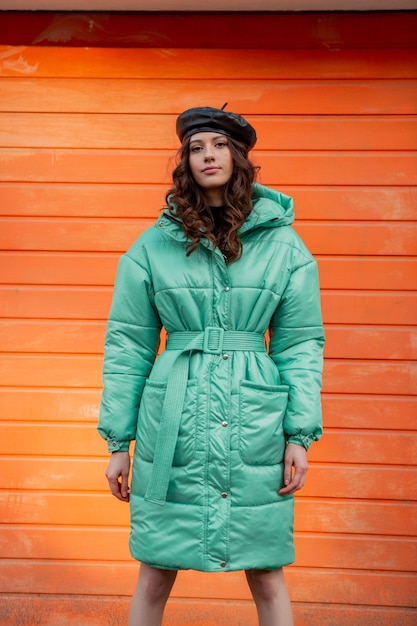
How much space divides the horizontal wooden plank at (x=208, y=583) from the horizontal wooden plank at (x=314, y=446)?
0.57 meters

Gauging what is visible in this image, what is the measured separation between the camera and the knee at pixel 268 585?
277cm

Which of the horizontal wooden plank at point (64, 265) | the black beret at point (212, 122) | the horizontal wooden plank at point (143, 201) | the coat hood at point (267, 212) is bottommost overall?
the horizontal wooden plank at point (64, 265)

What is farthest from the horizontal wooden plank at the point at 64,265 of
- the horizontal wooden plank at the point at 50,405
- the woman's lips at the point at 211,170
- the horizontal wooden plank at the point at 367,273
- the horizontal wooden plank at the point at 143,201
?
the woman's lips at the point at 211,170

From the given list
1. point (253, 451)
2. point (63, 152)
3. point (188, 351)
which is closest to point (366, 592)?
point (253, 451)

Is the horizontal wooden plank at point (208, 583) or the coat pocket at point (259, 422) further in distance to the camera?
the horizontal wooden plank at point (208, 583)

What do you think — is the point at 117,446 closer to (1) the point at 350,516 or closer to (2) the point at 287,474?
(2) the point at 287,474

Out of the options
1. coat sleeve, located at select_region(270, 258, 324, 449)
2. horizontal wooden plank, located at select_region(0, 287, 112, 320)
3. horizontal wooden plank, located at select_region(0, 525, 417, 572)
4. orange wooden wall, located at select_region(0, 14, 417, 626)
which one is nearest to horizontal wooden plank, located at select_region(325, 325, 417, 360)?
orange wooden wall, located at select_region(0, 14, 417, 626)

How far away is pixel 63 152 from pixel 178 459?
6.70ft

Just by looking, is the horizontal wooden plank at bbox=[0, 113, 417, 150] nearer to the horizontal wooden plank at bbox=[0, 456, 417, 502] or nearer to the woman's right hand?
the horizontal wooden plank at bbox=[0, 456, 417, 502]

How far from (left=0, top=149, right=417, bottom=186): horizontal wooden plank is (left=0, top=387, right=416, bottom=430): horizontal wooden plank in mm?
1119

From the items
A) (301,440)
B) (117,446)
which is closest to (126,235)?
(117,446)

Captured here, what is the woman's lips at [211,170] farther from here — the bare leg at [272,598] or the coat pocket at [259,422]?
the bare leg at [272,598]

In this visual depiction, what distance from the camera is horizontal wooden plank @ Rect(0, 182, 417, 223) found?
13.0 ft

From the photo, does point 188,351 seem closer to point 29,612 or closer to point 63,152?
point 63,152
